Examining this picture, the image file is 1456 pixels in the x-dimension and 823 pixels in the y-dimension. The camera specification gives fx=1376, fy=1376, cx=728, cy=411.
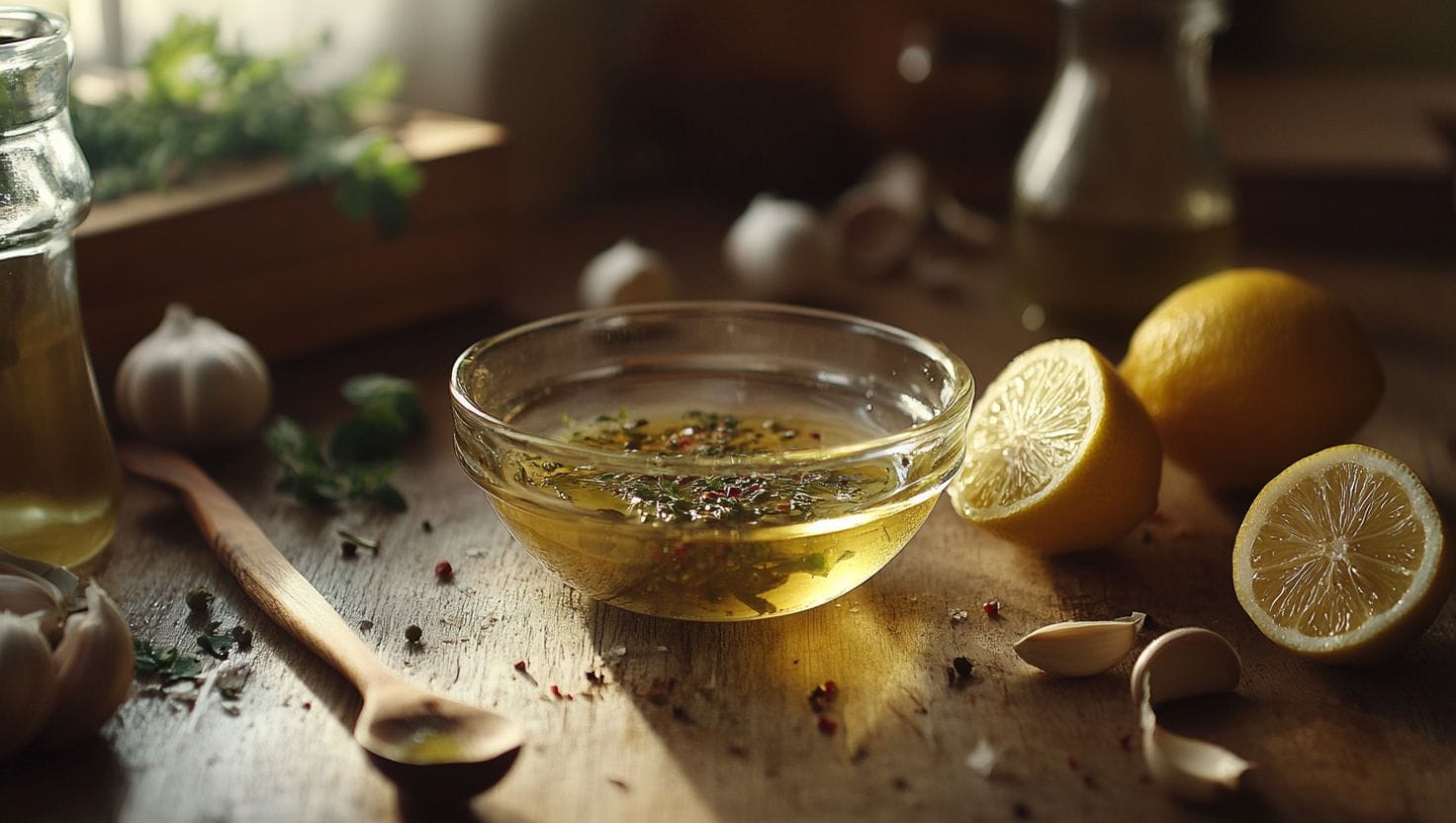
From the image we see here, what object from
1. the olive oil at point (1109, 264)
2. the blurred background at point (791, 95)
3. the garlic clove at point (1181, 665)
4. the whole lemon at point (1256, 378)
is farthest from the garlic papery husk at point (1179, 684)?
the blurred background at point (791, 95)

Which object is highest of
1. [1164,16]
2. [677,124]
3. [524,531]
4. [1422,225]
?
[1164,16]

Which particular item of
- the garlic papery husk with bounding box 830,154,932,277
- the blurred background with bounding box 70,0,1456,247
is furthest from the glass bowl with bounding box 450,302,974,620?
the blurred background with bounding box 70,0,1456,247

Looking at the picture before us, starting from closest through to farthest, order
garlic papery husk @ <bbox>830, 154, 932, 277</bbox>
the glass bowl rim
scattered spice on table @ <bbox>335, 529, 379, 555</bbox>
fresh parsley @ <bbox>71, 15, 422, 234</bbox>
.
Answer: the glass bowl rim, scattered spice on table @ <bbox>335, 529, 379, 555</bbox>, fresh parsley @ <bbox>71, 15, 422, 234</bbox>, garlic papery husk @ <bbox>830, 154, 932, 277</bbox>

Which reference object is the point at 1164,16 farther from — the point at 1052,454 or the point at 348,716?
the point at 348,716

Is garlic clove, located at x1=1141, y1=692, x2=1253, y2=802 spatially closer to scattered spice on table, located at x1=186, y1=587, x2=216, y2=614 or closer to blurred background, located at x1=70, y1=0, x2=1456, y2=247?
scattered spice on table, located at x1=186, y1=587, x2=216, y2=614

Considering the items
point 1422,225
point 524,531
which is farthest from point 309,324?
point 1422,225

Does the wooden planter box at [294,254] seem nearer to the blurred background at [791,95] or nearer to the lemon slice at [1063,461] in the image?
the blurred background at [791,95]

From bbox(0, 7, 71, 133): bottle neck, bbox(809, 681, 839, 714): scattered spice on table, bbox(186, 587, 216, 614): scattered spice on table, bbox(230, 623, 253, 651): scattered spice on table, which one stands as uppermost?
bbox(0, 7, 71, 133): bottle neck
